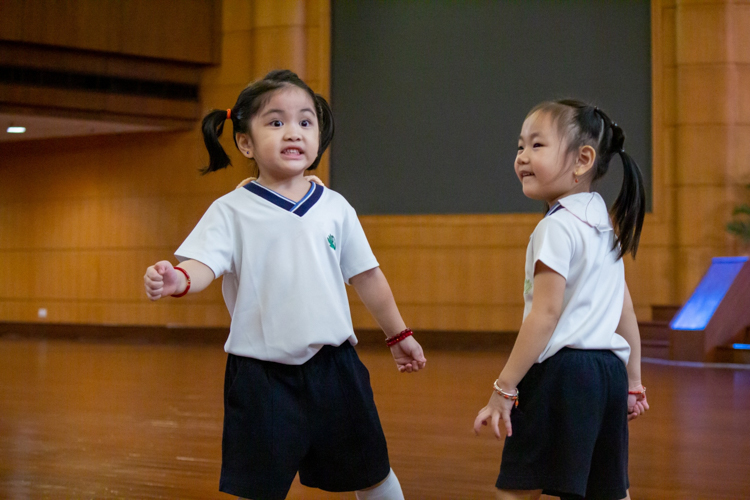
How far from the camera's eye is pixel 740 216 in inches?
290

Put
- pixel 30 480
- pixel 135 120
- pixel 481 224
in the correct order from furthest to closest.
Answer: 1. pixel 135 120
2. pixel 481 224
3. pixel 30 480

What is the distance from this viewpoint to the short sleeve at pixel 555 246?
4.47ft

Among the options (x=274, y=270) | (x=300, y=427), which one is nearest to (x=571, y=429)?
(x=300, y=427)

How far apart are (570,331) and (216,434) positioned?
2185 mm

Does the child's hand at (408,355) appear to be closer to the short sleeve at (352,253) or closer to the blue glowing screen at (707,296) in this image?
the short sleeve at (352,253)

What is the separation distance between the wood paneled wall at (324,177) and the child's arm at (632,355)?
625 cm

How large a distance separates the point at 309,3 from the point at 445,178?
2.46 m

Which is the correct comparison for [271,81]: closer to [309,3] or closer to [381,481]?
[381,481]

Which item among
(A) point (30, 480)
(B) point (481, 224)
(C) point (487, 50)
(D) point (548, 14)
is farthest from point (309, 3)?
(A) point (30, 480)

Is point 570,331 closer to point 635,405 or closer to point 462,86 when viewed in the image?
point 635,405

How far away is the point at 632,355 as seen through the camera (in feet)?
5.09

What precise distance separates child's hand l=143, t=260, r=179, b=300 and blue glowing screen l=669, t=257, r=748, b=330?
19.7ft

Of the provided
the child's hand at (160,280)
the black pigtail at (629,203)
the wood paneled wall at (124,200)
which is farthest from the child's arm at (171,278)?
the wood paneled wall at (124,200)

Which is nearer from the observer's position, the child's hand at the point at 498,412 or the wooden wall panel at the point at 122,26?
the child's hand at the point at 498,412
